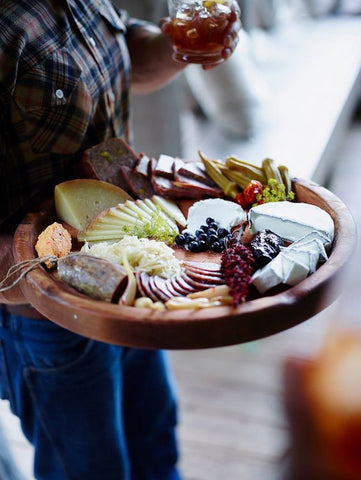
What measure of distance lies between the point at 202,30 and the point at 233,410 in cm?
174

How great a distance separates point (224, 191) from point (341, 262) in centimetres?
45

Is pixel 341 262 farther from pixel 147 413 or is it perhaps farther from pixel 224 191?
pixel 147 413

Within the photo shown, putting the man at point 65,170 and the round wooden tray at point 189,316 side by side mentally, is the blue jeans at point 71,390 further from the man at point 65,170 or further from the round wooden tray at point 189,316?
the round wooden tray at point 189,316

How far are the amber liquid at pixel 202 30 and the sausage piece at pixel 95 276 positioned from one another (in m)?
0.68

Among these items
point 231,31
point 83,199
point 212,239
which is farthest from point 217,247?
point 231,31

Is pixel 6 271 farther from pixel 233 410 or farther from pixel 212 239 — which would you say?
pixel 233 410

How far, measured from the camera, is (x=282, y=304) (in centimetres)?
108

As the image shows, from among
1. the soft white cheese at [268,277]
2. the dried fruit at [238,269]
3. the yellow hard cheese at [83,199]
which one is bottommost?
the yellow hard cheese at [83,199]

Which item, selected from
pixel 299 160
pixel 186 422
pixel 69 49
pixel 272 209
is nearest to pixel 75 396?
pixel 272 209

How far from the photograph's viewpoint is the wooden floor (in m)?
2.41

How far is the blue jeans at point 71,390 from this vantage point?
5.10ft

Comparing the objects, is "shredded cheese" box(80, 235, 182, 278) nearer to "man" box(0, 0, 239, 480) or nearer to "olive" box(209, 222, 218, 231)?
"olive" box(209, 222, 218, 231)

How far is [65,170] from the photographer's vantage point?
5.11 ft

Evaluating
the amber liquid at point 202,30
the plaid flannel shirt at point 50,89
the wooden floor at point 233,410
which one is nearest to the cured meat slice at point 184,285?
the plaid flannel shirt at point 50,89
